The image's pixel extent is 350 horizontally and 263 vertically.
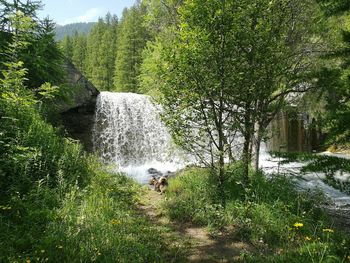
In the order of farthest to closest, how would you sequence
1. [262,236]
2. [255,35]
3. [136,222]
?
[255,35], [136,222], [262,236]

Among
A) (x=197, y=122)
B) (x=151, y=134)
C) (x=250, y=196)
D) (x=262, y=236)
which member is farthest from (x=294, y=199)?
(x=151, y=134)

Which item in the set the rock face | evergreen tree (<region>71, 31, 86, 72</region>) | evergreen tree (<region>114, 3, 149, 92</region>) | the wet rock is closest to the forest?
the wet rock

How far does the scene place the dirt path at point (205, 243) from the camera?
482cm

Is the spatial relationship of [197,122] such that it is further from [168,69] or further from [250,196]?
[250,196]

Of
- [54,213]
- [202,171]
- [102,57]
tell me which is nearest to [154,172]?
[202,171]

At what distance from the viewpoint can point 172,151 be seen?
23.8 ft

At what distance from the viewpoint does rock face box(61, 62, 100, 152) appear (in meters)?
15.4

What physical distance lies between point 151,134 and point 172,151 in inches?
420

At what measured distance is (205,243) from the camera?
5.38 m

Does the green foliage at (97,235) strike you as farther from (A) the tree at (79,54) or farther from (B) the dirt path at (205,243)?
(A) the tree at (79,54)

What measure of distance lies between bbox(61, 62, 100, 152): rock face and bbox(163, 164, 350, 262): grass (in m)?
8.96

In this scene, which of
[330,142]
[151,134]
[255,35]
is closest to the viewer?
[330,142]

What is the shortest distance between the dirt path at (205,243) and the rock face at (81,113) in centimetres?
994

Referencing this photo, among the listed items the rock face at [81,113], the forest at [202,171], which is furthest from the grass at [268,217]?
the rock face at [81,113]
